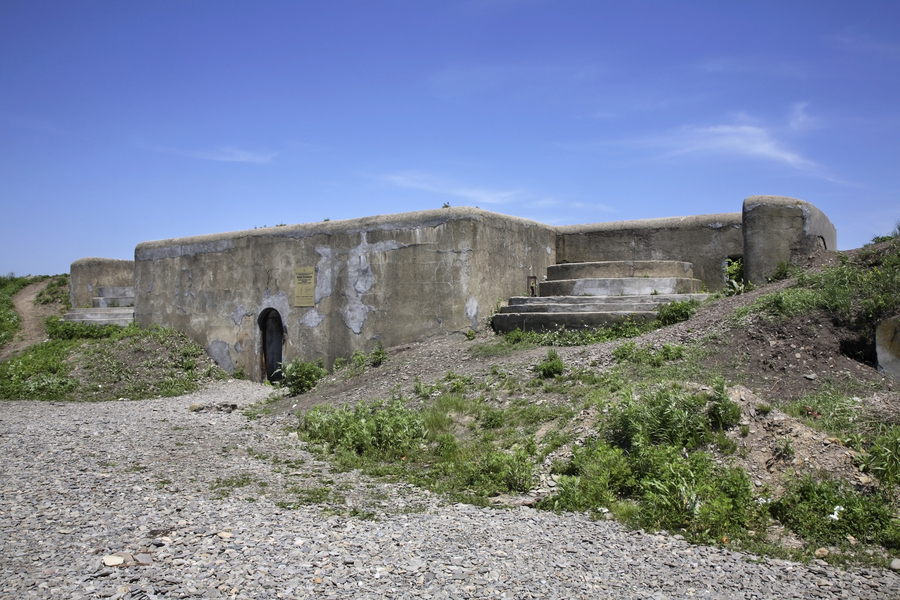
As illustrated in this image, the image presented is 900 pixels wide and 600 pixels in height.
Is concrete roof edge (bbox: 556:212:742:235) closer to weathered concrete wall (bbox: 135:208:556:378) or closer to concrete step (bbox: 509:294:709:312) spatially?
weathered concrete wall (bbox: 135:208:556:378)

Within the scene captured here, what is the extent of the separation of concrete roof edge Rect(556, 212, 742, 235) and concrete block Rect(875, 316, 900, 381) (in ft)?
14.6

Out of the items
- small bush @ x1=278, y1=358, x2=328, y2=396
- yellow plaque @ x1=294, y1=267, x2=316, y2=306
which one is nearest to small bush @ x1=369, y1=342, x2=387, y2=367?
small bush @ x1=278, y1=358, x2=328, y2=396

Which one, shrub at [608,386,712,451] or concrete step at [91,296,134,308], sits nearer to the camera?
shrub at [608,386,712,451]

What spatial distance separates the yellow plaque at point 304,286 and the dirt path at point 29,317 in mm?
6843

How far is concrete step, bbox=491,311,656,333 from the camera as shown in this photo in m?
9.54

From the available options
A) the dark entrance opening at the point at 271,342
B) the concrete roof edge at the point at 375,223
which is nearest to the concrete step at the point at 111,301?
the concrete roof edge at the point at 375,223

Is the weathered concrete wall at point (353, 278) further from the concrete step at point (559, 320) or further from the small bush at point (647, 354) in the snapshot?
the small bush at point (647, 354)

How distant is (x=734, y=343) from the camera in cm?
763

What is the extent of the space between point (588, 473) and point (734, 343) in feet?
10.7

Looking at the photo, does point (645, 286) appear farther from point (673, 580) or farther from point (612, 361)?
point (673, 580)

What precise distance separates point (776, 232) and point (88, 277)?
→ 624 inches

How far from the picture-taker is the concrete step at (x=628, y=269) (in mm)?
11086

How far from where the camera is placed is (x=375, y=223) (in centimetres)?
1134

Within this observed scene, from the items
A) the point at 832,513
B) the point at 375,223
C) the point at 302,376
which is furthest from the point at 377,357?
the point at 832,513
